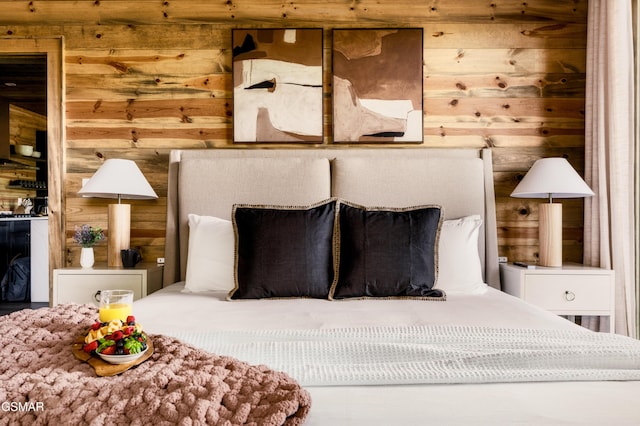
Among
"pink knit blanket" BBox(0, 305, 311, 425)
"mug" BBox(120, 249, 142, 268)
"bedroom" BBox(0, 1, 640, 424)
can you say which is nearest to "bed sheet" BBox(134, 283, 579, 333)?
"pink knit blanket" BBox(0, 305, 311, 425)

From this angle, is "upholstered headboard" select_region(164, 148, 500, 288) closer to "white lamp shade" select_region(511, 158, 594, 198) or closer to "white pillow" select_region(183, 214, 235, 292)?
"white lamp shade" select_region(511, 158, 594, 198)

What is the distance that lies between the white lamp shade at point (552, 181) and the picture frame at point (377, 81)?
0.72 metres

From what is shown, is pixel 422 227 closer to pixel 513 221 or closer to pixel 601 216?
pixel 513 221

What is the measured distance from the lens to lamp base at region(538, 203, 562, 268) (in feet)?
8.70

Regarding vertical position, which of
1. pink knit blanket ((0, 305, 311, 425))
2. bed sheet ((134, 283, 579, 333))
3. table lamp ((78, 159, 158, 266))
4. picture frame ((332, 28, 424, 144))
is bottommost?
bed sheet ((134, 283, 579, 333))

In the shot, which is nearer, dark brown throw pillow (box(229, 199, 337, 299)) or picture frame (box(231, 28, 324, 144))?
dark brown throw pillow (box(229, 199, 337, 299))

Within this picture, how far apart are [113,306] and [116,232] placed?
1.50m

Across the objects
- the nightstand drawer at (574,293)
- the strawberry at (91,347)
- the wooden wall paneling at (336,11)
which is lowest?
the nightstand drawer at (574,293)

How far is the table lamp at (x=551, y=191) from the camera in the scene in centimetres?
260

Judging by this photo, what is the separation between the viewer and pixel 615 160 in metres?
2.63

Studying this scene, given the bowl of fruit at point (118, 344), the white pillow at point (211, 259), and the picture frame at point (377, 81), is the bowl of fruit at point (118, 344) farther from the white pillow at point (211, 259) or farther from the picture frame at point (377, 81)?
the picture frame at point (377, 81)

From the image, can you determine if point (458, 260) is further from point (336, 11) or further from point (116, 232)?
point (116, 232)

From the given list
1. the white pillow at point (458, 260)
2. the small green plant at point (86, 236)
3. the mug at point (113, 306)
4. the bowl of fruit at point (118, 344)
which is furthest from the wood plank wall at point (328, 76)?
the bowl of fruit at point (118, 344)

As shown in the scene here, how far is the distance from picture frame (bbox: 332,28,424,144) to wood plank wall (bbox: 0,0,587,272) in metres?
0.07
